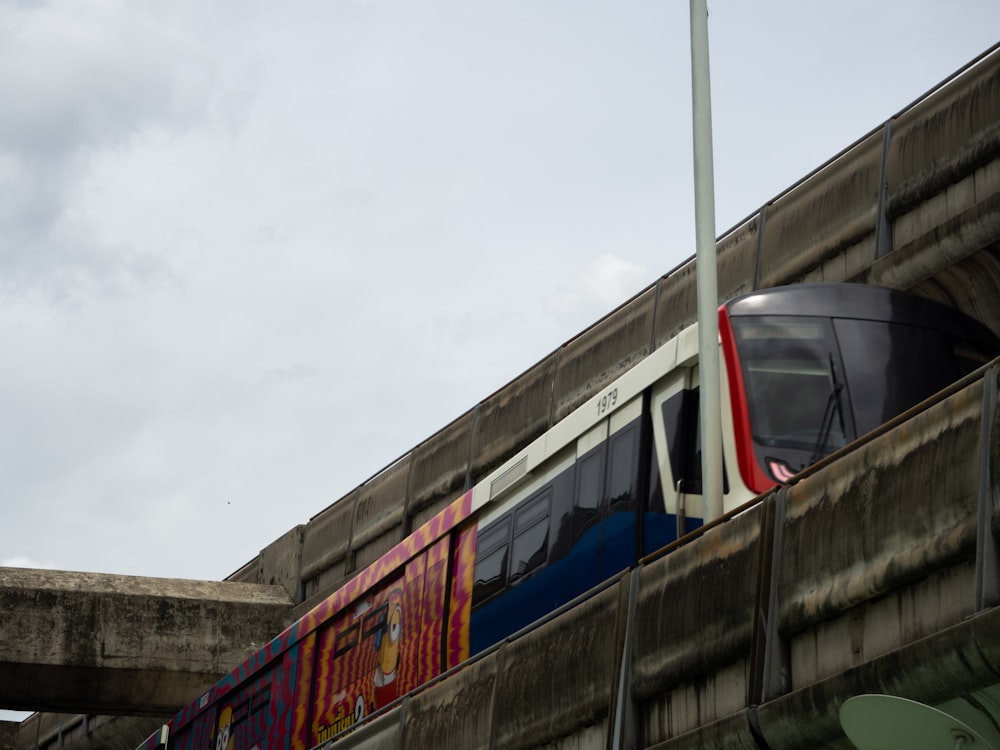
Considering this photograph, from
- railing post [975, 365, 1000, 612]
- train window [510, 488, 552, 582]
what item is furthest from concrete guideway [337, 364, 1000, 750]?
train window [510, 488, 552, 582]

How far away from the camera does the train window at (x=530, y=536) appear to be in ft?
48.6

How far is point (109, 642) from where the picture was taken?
2603cm

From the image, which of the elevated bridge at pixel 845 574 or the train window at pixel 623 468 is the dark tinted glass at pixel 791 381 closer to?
the train window at pixel 623 468

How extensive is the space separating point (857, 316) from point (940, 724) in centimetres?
701

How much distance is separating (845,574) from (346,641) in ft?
38.4

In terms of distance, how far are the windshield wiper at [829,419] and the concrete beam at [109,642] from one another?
16.5 meters

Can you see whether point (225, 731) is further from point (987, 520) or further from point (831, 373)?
point (987, 520)

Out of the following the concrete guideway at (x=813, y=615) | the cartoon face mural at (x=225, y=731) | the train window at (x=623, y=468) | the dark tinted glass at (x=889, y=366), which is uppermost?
the dark tinted glass at (x=889, y=366)

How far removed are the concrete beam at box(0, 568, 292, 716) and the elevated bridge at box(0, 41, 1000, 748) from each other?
538 inches

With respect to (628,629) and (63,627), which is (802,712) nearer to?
(628,629)

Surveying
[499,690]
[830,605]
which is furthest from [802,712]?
[499,690]

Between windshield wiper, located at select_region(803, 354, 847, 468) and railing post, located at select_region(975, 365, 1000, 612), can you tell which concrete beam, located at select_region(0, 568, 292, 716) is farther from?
railing post, located at select_region(975, 365, 1000, 612)

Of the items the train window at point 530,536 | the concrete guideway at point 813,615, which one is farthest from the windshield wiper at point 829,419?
the train window at point 530,536

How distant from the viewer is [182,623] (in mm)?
26828
